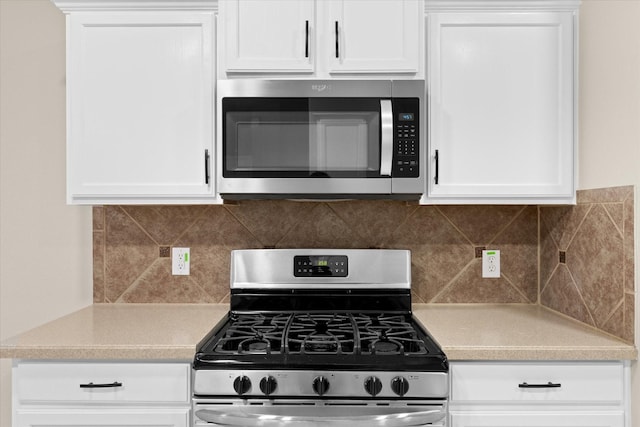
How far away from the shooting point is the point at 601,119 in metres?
1.74

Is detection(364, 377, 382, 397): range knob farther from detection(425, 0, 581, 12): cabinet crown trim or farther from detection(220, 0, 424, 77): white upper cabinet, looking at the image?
detection(425, 0, 581, 12): cabinet crown trim

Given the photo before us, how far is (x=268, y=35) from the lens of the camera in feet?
6.15

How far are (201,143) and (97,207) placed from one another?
2.34 feet

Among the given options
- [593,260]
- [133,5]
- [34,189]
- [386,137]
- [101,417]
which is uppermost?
[133,5]

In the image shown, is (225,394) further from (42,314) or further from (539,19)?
(539,19)

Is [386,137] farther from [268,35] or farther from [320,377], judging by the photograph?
[320,377]

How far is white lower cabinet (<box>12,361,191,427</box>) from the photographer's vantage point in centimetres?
158

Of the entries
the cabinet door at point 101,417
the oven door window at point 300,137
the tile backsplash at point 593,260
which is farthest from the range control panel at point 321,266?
the tile backsplash at point 593,260

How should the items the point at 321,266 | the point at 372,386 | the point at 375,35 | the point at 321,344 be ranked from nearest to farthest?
the point at 372,386, the point at 321,344, the point at 375,35, the point at 321,266

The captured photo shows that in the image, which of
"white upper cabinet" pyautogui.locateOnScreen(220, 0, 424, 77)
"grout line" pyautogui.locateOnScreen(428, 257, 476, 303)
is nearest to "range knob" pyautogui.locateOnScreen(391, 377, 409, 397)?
"grout line" pyautogui.locateOnScreen(428, 257, 476, 303)

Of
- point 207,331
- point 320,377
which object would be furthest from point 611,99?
point 207,331

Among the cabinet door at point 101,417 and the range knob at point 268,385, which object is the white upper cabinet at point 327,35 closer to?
the range knob at point 268,385

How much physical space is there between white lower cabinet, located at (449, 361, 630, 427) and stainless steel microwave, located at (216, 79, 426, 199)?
67 cm

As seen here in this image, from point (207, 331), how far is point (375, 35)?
1.23 meters
